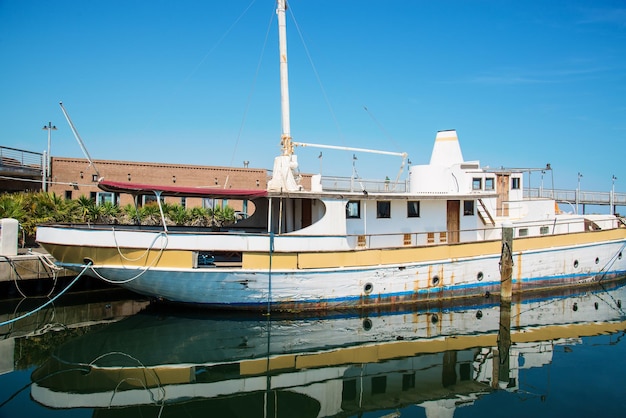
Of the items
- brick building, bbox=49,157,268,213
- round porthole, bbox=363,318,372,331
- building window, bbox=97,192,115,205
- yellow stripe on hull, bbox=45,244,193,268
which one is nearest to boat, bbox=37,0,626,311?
yellow stripe on hull, bbox=45,244,193,268

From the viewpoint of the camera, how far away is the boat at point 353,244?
13117mm

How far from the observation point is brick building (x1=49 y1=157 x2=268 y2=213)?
94.6 ft

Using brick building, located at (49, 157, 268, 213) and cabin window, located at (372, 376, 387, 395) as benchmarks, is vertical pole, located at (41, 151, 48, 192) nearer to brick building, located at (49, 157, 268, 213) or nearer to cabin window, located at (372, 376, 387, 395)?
brick building, located at (49, 157, 268, 213)

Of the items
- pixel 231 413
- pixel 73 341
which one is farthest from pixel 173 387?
pixel 73 341

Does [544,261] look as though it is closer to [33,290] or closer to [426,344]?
[426,344]

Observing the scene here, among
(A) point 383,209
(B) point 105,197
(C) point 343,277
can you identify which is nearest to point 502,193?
(A) point 383,209

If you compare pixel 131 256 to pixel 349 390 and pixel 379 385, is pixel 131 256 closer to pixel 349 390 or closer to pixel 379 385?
pixel 349 390

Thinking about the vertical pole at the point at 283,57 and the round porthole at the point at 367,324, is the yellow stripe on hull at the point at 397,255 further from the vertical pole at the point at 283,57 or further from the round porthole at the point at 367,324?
the vertical pole at the point at 283,57

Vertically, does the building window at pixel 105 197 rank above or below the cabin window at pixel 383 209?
above

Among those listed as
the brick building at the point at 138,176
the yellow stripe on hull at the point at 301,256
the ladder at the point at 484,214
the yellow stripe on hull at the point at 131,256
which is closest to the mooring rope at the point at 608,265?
the yellow stripe on hull at the point at 301,256

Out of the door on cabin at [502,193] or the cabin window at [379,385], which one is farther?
the door on cabin at [502,193]

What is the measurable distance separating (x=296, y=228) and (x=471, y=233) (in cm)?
705

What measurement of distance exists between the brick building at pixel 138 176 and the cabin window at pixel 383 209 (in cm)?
1303

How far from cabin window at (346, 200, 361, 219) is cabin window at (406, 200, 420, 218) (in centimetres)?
205
